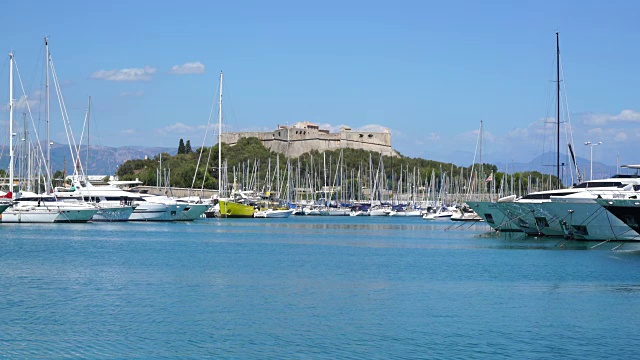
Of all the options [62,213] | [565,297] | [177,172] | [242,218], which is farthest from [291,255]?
[177,172]

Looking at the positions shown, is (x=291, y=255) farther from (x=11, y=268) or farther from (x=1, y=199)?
(x=1, y=199)

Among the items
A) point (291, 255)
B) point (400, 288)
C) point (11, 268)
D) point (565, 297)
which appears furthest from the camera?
point (291, 255)

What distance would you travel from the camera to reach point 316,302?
915 inches

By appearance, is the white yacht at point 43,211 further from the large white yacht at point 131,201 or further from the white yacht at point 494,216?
the white yacht at point 494,216

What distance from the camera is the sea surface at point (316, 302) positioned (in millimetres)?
17797

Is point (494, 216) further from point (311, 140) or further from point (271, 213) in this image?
point (311, 140)

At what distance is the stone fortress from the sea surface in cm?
11224

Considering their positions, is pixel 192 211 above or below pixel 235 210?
below

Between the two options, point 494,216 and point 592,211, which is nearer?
point 592,211

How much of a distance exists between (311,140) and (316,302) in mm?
130492

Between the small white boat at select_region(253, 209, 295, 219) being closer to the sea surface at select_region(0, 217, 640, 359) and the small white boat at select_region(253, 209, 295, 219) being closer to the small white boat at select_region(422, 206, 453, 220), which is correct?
the small white boat at select_region(422, 206, 453, 220)

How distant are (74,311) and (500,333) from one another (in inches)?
376

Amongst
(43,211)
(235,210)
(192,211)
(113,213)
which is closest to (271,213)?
(235,210)

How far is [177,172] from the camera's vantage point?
382 ft
